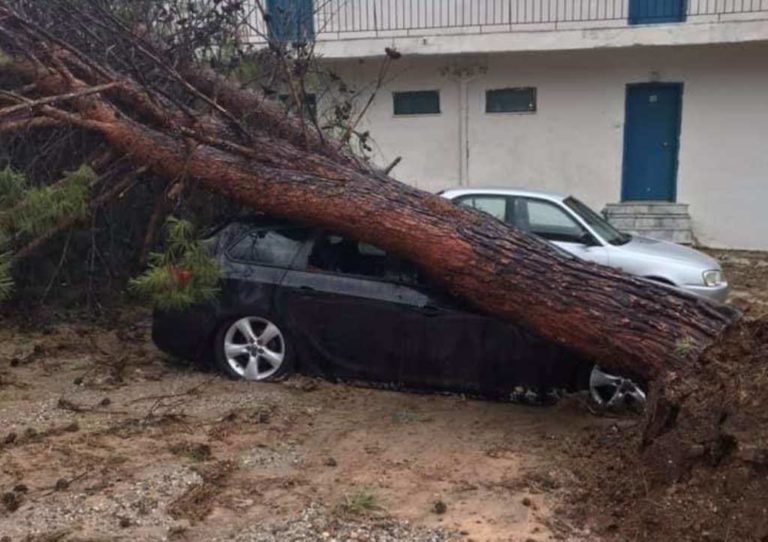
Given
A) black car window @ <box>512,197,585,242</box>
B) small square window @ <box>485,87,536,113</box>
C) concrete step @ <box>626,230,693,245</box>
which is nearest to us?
black car window @ <box>512,197,585,242</box>

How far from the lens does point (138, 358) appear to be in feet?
23.9

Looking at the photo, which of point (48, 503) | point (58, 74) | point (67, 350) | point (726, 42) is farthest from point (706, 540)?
point (726, 42)

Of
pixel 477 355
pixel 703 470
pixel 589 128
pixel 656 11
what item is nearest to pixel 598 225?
pixel 477 355

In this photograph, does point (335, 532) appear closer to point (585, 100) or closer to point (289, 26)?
point (289, 26)

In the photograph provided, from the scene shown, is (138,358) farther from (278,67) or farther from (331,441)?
(278,67)

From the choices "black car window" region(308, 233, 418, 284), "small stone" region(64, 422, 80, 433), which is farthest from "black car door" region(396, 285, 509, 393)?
"small stone" region(64, 422, 80, 433)

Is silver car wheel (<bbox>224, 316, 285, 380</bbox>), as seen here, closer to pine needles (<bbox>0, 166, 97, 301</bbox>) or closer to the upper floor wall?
pine needles (<bbox>0, 166, 97, 301</bbox>)

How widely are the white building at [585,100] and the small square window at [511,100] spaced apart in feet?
0.08

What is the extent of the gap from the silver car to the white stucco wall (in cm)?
533

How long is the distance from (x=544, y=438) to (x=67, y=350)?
4.51m

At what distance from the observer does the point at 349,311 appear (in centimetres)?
638

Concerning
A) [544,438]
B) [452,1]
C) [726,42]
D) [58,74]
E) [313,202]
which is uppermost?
[452,1]

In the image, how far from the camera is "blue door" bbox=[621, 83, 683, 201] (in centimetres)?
1415

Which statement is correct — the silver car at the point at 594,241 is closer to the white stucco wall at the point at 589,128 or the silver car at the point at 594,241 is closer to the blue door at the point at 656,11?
the white stucco wall at the point at 589,128
